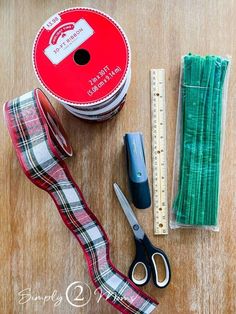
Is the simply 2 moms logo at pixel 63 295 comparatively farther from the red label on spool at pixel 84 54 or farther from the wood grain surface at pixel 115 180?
the red label on spool at pixel 84 54

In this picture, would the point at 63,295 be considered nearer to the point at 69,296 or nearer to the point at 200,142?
the point at 69,296

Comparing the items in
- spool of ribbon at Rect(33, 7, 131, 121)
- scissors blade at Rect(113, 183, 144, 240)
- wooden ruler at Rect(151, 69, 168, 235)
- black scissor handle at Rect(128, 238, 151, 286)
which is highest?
→ spool of ribbon at Rect(33, 7, 131, 121)

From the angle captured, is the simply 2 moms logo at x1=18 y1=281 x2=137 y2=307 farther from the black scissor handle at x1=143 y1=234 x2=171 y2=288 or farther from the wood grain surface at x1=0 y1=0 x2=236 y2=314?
the black scissor handle at x1=143 y1=234 x2=171 y2=288

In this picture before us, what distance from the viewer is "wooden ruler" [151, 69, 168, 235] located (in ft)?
2.62

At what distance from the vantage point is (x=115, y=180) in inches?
31.6

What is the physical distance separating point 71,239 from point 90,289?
0.34 feet

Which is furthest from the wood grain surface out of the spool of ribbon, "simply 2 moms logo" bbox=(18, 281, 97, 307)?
the spool of ribbon

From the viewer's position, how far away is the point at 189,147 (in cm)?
78

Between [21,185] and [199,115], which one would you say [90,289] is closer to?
[21,185]

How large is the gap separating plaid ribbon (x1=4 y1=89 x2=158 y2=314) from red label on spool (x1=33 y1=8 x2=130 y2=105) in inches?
3.8

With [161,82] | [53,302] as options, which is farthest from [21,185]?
[161,82]

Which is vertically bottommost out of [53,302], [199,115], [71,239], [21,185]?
[53,302]

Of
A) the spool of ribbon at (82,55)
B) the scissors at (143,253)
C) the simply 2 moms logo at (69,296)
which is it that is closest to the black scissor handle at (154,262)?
the scissors at (143,253)

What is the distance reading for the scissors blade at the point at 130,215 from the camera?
0.78 m
